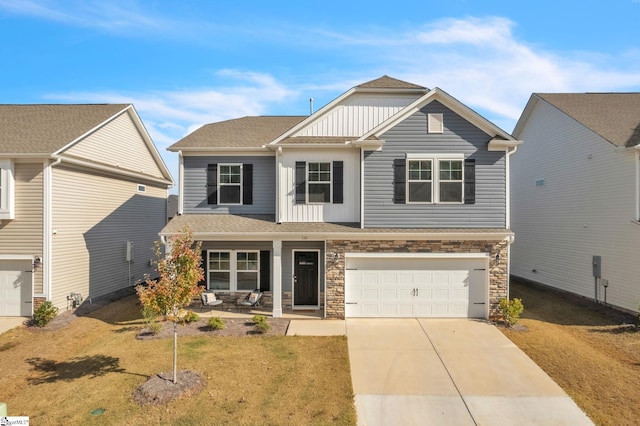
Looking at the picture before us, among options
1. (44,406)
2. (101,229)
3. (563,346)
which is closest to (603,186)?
(563,346)

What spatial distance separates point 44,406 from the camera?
22.2 ft

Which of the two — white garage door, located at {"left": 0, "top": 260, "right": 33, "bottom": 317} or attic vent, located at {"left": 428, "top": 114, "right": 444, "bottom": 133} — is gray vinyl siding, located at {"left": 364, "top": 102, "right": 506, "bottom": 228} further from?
white garage door, located at {"left": 0, "top": 260, "right": 33, "bottom": 317}

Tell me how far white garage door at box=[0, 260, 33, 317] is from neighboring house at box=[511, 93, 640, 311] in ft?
68.3

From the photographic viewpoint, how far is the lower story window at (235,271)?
1331 cm

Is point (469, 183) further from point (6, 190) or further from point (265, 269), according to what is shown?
point (6, 190)

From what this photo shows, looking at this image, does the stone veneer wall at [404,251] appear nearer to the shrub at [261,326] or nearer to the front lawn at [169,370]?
the front lawn at [169,370]

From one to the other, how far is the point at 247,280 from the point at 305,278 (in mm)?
2169

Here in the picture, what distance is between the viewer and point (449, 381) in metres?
7.93

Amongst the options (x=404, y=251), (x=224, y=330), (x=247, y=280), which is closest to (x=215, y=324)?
(x=224, y=330)

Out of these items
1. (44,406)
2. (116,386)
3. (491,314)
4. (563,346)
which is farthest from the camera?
(491,314)

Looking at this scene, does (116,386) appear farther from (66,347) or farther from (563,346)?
(563,346)

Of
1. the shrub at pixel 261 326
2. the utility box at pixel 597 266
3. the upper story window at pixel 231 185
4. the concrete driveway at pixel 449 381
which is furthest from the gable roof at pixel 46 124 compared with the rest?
the utility box at pixel 597 266

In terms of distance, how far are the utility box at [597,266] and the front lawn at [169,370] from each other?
35.0ft

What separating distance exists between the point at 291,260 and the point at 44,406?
7733mm
